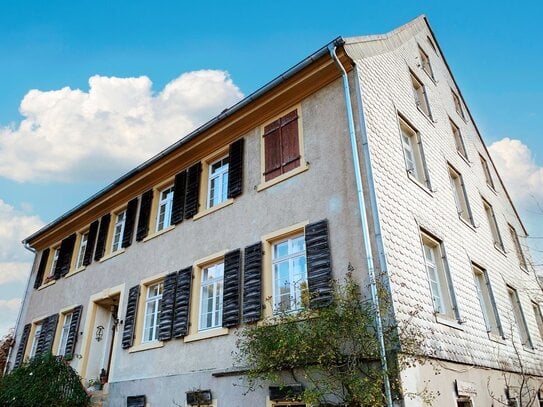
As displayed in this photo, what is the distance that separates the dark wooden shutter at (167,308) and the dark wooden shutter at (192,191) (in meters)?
1.60

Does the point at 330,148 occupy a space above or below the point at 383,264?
above

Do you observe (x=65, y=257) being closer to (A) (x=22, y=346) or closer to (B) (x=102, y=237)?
(B) (x=102, y=237)

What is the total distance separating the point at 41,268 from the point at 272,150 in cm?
1183

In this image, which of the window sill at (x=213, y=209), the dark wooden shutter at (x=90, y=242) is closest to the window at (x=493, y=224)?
the window sill at (x=213, y=209)

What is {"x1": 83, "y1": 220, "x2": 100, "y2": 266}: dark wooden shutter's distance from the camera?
45.0 feet

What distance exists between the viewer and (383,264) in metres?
6.56

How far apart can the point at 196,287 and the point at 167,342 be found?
1.35 m

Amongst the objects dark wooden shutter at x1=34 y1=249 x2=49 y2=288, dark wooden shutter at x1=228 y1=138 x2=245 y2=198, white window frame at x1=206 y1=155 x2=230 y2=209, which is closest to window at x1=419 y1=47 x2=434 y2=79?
dark wooden shutter at x1=228 y1=138 x2=245 y2=198

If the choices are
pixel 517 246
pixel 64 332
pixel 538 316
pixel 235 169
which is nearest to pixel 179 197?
pixel 235 169

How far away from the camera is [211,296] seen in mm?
9258

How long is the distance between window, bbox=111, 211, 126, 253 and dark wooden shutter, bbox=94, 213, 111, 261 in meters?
0.27

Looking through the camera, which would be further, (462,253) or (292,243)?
(462,253)

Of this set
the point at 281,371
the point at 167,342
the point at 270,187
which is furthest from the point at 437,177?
the point at 167,342

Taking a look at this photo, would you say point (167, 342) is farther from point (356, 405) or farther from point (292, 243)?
point (356, 405)
